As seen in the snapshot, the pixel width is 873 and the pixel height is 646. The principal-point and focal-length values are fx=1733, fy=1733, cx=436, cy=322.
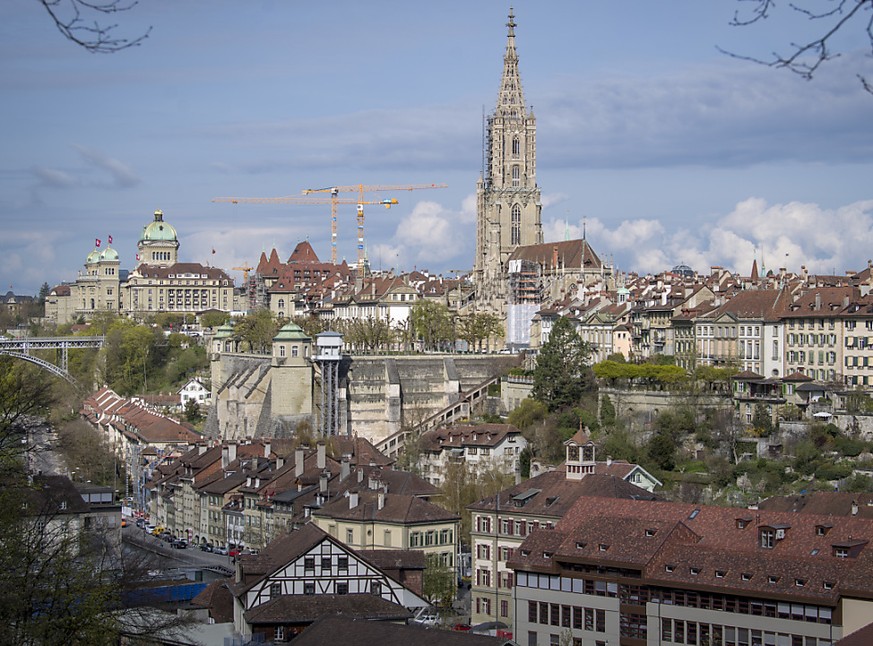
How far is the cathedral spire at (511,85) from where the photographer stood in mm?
153125

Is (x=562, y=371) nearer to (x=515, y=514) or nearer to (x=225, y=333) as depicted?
(x=515, y=514)

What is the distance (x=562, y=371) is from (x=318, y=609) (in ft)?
160

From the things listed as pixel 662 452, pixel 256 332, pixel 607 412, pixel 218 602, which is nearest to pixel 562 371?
pixel 607 412

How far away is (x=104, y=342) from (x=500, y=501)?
108m

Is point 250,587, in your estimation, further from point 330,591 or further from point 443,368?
point 443,368

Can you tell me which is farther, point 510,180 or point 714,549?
point 510,180

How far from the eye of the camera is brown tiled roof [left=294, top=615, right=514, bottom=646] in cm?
3719

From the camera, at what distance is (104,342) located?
166375 millimetres

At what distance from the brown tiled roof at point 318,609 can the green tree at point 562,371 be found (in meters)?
45.4

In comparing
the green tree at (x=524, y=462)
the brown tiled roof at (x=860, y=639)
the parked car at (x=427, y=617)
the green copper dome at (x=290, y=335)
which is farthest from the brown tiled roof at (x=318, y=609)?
the green copper dome at (x=290, y=335)

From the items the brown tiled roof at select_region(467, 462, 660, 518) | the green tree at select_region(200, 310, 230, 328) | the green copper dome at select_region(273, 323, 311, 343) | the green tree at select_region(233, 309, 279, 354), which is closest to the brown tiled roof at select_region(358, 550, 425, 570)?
the brown tiled roof at select_region(467, 462, 660, 518)

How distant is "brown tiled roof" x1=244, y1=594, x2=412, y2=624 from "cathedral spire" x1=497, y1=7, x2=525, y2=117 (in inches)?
4206

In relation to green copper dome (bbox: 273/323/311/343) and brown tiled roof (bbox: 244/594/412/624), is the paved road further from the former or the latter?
green copper dome (bbox: 273/323/311/343)

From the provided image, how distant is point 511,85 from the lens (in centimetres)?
15388
